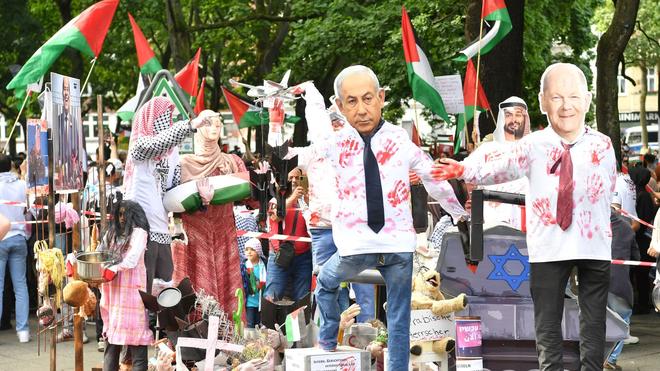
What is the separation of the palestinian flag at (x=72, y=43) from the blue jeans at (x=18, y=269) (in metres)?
3.62

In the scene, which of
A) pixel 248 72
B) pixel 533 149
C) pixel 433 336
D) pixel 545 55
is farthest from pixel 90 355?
pixel 248 72

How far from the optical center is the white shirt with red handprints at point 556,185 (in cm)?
718

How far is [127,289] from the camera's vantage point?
8.96 metres

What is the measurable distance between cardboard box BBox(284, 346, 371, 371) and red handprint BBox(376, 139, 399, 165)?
4.14 feet

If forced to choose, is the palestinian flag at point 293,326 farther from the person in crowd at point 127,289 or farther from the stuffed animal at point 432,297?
the person in crowd at point 127,289

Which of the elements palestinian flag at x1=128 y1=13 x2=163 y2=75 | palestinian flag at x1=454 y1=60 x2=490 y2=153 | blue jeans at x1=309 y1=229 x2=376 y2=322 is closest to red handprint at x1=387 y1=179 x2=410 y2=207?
blue jeans at x1=309 y1=229 x2=376 y2=322

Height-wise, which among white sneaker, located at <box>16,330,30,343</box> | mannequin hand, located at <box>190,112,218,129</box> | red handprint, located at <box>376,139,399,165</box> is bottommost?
white sneaker, located at <box>16,330,30,343</box>

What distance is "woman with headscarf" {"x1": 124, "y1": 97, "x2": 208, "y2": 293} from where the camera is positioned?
915 centimetres

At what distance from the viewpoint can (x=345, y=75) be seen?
7.69 m

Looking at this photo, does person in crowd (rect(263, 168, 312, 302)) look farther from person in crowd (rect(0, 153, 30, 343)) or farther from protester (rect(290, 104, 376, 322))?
person in crowd (rect(0, 153, 30, 343))

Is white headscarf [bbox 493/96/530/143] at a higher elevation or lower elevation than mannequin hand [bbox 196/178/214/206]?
higher

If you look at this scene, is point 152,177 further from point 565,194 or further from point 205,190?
point 565,194

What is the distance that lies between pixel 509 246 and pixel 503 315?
48 centimetres

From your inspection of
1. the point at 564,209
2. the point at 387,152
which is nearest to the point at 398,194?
the point at 387,152
